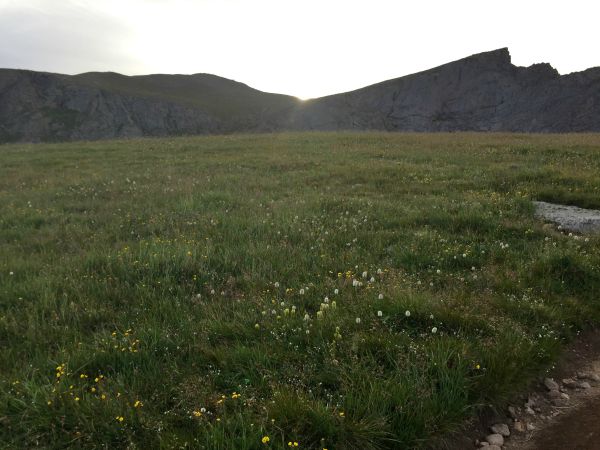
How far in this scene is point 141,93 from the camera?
139250 mm

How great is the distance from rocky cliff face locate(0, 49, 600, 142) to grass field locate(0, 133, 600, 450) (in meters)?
105

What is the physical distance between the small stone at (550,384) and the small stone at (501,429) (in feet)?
3.10

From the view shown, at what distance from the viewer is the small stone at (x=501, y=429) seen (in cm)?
416


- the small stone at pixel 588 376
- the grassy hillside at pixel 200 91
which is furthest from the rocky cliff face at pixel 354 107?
the small stone at pixel 588 376

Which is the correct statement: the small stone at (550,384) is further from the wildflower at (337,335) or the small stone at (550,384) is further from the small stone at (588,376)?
the wildflower at (337,335)

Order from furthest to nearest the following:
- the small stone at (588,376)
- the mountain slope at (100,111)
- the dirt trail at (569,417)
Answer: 1. the mountain slope at (100,111)
2. the small stone at (588,376)
3. the dirt trail at (569,417)

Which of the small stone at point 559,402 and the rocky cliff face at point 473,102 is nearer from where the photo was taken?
the small stone at point 559,402

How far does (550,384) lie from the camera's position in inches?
189

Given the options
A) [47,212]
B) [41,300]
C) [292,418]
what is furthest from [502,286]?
[47,212]

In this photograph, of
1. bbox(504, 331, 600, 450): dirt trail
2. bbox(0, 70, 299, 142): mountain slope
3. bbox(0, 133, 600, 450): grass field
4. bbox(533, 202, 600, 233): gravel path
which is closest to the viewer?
bbox(0, 133, 600, 450): grass field

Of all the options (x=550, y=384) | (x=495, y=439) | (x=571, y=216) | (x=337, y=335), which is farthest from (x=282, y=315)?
(x=571, y=216)

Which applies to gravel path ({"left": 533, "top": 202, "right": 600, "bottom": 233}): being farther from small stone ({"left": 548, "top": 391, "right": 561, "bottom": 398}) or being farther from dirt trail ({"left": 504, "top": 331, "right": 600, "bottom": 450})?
small stone ({"left": 548, "top": 391, "right": 561, "bottom": 398})

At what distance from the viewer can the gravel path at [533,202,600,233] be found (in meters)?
8.87

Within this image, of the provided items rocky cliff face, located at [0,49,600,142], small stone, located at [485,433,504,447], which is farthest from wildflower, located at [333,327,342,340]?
rocky cliff face, located at [0,49,600,142]
